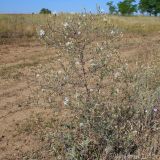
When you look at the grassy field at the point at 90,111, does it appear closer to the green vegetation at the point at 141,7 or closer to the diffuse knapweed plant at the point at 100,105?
the diffuse knapweed plant at the point at 100,105

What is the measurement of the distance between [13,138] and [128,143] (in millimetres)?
1989

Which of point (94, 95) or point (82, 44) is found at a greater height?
point (82, 44)

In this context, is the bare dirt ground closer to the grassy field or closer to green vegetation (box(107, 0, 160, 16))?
the grassy field

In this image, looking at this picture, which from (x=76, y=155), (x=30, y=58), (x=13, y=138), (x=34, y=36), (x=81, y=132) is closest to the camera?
(x=76, y=155)

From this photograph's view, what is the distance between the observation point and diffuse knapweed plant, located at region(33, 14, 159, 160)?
4.64 metres

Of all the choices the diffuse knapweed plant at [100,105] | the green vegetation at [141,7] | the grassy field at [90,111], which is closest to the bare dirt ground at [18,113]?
the grassy field at [90,111]

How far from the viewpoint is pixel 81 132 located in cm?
502

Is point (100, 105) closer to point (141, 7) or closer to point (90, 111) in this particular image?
point (90, 111)

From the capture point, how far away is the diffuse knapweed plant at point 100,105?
4.64 metres

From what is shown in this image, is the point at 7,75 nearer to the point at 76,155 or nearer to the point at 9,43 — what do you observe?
the point at 76,155

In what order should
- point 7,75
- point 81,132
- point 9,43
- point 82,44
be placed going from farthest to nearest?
point 9,43 → point 7,75 → point 82,44 → point 81,132

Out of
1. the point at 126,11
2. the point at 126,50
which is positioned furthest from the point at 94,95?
the point at 126,11

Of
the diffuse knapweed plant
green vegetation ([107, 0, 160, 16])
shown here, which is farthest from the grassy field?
green vegetation ([107, 0, 160, 16])

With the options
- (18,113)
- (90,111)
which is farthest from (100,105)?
(18,113)
